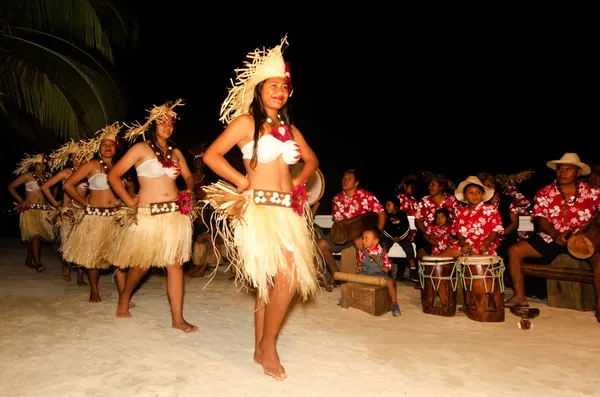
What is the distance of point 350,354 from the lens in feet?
9.18

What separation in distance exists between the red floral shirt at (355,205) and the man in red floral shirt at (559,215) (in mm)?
1539

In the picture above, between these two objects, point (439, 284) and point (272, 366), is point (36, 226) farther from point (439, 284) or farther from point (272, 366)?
point (439, 284)

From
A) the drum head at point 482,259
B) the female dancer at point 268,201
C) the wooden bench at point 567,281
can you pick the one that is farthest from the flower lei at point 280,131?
the wooden bench at point 567,281

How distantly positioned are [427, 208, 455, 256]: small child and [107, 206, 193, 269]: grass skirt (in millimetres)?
3057

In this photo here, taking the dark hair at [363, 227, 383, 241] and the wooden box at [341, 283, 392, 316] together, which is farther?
the dark hair at [363, 227, 383, 241]

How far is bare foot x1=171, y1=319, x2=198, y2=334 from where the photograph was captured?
3.25m

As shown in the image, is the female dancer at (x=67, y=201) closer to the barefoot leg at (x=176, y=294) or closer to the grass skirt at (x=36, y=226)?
the grass skirt at (x=36, y=226)

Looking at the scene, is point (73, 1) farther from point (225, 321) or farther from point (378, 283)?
point (378, 283)

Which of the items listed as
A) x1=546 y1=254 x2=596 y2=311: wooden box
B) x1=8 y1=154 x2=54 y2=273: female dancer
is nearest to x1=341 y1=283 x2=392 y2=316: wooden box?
x1=546 y1=254 x2=596 y2=311: wooden box

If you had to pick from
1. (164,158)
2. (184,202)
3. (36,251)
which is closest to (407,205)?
(184,202)

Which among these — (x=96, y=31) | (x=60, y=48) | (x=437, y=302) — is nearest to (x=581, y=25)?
(x=437, y=302)

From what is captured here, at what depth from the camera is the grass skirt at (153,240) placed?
3.21 metres

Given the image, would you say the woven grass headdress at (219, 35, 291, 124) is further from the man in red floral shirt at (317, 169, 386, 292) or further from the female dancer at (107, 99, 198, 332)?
the man in red floral shirt at (317, 169, 386, 292)

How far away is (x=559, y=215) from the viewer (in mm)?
4184
